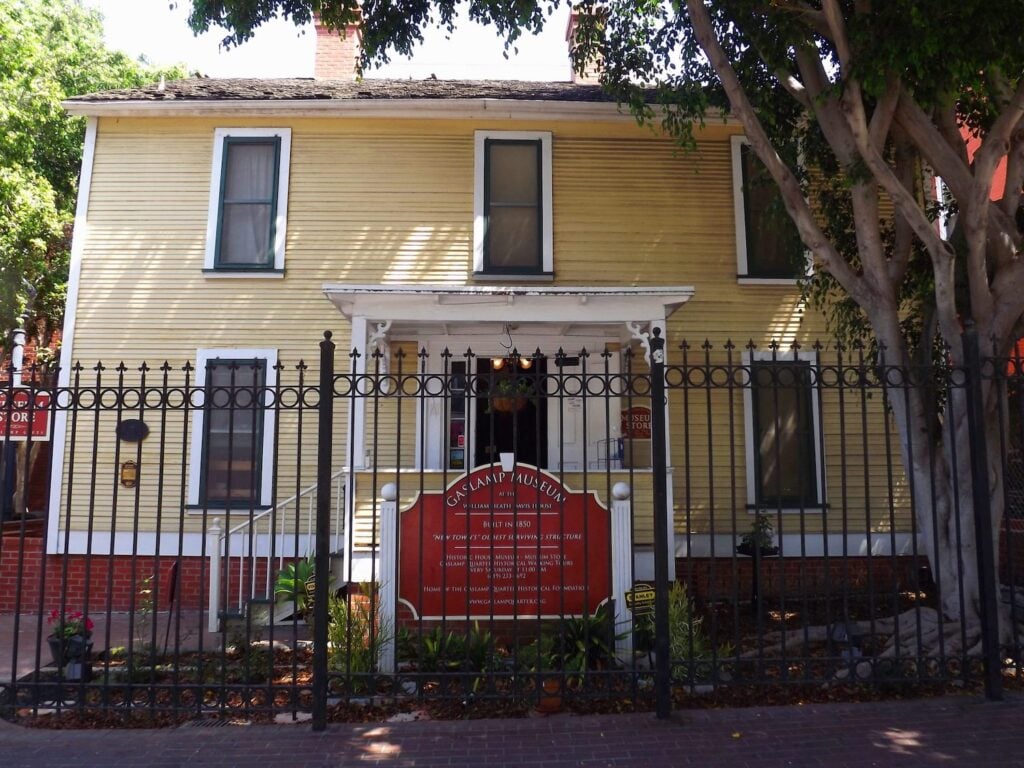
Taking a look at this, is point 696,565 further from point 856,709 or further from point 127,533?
point 127,533

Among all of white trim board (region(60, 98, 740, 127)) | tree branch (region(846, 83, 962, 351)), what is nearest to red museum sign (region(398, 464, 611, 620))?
tree branch (region(846, 83, 962, 351))

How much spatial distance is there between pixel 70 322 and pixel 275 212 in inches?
120

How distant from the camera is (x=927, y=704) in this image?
5391 millimetres

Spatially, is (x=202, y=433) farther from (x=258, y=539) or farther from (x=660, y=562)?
(x=660, y=562)

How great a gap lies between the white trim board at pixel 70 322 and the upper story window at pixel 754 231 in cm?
888

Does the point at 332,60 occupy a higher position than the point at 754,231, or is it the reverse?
the point at 332,60

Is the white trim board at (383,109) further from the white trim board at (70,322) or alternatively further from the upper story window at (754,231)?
the white trim board at (70,322)

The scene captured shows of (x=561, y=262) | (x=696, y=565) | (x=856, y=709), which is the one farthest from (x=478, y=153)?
(x=856, y=709)

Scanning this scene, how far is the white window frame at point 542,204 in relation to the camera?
10.1m

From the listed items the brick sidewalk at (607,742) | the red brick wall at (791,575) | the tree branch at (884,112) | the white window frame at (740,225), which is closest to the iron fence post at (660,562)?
the brick sidewalk at (607,742)

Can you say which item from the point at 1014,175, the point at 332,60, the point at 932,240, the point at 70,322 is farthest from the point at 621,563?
the point at 332,60

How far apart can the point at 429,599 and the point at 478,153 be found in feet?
21.9

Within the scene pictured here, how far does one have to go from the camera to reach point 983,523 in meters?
5.50

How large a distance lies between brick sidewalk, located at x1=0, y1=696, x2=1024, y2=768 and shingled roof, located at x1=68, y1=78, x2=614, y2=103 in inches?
319
